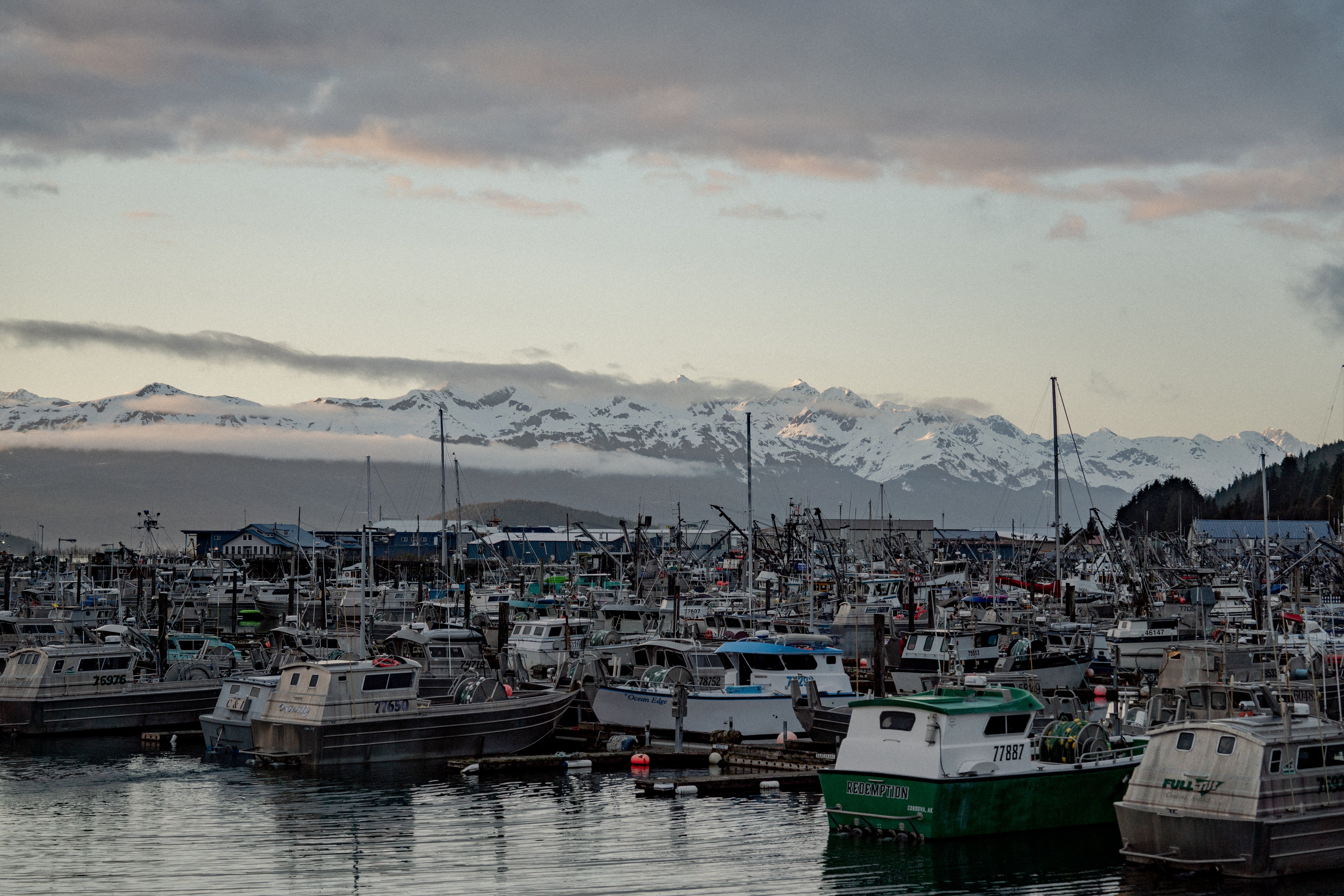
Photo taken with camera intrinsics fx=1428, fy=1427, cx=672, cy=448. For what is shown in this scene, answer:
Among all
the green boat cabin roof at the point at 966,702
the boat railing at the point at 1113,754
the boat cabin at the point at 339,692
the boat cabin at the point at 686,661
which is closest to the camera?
the green boat cabin roof at the point at 966,702

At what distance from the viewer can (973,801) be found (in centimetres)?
2919

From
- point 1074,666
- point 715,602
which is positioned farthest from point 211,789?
point 715,602

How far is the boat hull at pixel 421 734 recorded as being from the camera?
4053 centimetres

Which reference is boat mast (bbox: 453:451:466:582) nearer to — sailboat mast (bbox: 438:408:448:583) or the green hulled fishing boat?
sailboat mast (bbox: 438:408:448:583)

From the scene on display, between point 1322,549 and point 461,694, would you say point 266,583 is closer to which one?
point 461,694

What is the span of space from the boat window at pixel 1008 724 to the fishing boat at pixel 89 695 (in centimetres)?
3155

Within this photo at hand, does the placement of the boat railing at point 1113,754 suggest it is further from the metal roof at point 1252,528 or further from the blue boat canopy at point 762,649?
the metal roof at point 1252,528

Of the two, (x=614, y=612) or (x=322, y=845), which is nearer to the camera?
(x=322, y=845)

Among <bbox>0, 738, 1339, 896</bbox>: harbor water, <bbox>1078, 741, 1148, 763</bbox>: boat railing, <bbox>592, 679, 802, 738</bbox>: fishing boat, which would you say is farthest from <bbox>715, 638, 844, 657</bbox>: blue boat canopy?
<bbox>1078, 741, 1148, 763</bbox>: boat railing

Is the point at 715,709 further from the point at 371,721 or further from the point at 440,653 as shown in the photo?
the point at 440,653

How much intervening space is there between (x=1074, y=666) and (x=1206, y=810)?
105 ft

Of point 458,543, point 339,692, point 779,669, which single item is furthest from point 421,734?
point 458,543

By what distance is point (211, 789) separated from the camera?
3809 cm

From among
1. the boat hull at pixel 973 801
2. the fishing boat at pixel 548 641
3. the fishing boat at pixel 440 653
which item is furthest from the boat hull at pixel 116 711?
the boat hull at pixel 973 801
